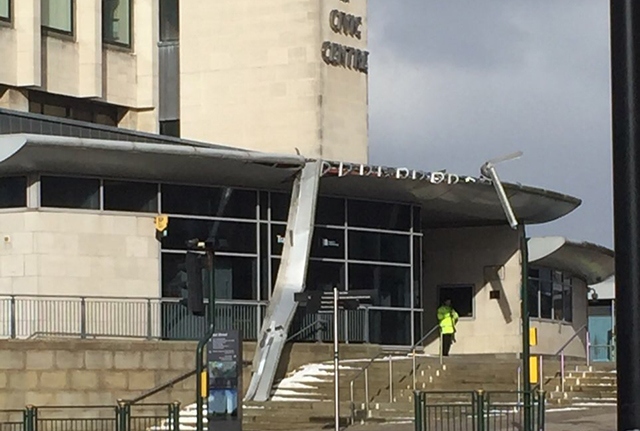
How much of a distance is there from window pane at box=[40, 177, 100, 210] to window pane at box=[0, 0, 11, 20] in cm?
868

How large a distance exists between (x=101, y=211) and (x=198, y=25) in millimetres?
10926

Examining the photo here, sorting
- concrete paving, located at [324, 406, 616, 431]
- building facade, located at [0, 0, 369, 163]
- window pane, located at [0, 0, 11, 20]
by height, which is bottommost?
concrete paving, located at [324, 406, 616, 431]

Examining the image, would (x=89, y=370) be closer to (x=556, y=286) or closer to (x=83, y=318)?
(x=83, y=318)

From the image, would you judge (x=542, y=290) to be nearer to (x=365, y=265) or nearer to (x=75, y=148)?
(x=365, y=265)

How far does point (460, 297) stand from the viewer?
152 feet

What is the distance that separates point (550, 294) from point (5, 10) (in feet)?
66.5

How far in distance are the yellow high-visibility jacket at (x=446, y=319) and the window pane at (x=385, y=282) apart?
1.80m

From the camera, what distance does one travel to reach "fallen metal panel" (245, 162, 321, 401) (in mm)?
34750

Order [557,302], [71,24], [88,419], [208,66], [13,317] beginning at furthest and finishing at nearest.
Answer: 1. [557,302]
2. [208,66]
3. [71,24]
4. [13,317]
5. [88,419]

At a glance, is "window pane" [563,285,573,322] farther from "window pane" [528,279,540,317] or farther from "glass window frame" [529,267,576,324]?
"window pane" [528,279,540,317]

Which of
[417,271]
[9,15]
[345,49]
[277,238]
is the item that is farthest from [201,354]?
[345,49]

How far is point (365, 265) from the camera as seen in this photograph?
132 feet

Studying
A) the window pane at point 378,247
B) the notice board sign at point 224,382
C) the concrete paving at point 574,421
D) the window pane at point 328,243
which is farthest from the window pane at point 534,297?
the notice board sign at point 224,382

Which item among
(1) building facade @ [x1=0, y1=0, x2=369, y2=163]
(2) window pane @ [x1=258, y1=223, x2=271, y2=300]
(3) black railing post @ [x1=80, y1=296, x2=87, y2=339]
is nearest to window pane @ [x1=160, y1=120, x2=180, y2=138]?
(1) building facade @ [x1=0, y1=0, x2=369, y2=163]
